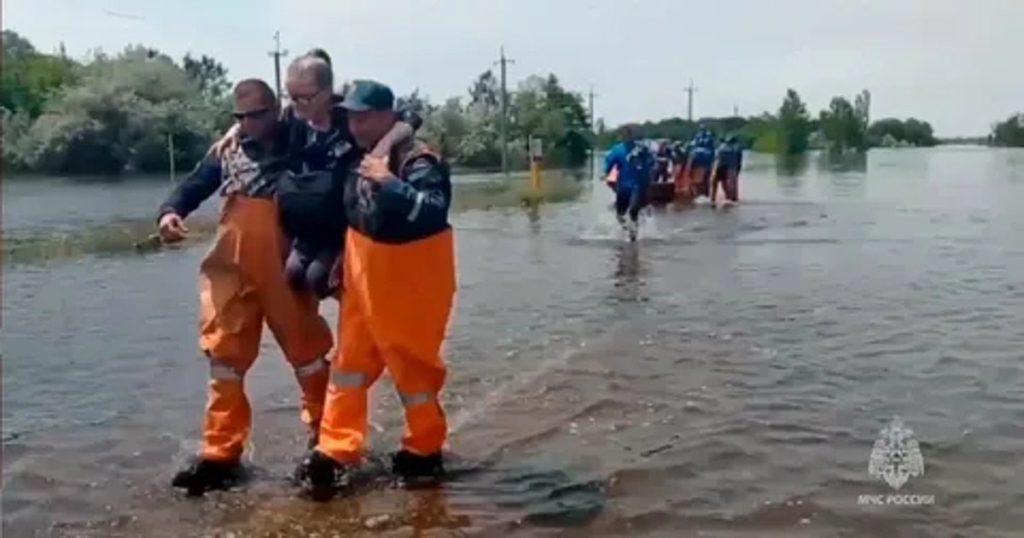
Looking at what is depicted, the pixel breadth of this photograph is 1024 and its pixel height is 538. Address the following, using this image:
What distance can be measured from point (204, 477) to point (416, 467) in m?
0.90

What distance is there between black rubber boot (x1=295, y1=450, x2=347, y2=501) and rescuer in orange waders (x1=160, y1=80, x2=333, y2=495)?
0.41m

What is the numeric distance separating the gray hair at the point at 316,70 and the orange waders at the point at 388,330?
0.66 metres

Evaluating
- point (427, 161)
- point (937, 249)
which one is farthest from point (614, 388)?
point (937, 249)

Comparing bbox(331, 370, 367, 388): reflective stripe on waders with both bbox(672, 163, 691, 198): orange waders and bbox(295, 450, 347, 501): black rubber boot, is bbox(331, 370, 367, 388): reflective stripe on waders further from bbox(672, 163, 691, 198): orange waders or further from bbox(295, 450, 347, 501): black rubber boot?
bbox(672, 163, 691, 198): orange waders

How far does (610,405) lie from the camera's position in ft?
23.5

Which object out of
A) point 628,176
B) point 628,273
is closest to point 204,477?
point 628,273

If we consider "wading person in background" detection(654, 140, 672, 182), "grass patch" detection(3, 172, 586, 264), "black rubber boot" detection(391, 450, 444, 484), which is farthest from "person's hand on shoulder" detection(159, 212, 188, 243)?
"wading person in background" detection(654, 140, 672, 182)

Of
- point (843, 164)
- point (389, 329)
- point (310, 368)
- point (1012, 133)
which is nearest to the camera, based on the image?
point (389, 329)

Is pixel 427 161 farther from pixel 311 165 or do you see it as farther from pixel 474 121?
pixel 474 121

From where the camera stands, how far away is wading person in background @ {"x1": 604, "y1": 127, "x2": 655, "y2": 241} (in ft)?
68.5

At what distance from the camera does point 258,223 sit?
551 centimetres

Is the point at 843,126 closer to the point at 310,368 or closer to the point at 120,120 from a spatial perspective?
the point at 120,120

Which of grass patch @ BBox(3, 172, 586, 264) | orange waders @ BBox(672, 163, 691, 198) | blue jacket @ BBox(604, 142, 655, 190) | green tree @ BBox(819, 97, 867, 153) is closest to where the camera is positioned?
grass patch @ BBox(3, 172, 586, 264)

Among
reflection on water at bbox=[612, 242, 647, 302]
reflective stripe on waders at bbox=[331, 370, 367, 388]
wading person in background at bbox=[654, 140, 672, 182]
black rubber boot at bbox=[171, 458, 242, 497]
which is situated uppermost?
wading person in background at bbox=[654, 140, 672, 182]
